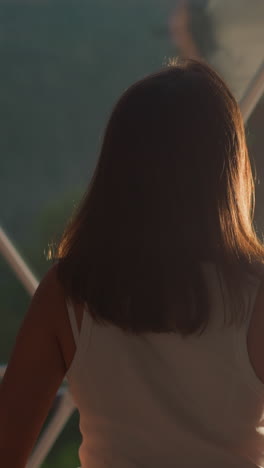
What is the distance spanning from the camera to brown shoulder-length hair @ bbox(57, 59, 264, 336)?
28.5 inches

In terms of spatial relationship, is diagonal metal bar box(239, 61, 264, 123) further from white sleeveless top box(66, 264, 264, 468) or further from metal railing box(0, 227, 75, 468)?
white sleeveless top box(66, 264, 264, 468)

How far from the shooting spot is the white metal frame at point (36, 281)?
1.58 meters

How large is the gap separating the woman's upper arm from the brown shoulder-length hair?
0.03m

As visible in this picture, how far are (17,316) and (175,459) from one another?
113cm

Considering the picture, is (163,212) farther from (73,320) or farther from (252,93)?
(252,93)

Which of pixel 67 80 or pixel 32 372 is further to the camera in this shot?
pixel 67 80

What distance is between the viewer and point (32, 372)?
2.43ft

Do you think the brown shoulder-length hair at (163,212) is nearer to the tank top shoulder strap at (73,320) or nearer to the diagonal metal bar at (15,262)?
the tank top shoulder strap at (73,320)

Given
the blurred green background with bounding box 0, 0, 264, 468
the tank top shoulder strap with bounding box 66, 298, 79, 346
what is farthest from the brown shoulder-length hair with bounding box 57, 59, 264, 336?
the blurred green background with bounding box 0, 0, 264, 468

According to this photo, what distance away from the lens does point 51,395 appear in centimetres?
77


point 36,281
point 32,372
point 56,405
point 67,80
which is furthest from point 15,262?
point 32,372

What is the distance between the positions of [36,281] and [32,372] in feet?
2.94

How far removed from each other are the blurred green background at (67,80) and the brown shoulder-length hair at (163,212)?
3.39ft

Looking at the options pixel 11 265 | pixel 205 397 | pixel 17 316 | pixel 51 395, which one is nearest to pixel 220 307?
pixel 205 397
